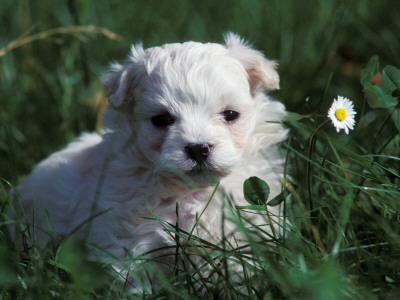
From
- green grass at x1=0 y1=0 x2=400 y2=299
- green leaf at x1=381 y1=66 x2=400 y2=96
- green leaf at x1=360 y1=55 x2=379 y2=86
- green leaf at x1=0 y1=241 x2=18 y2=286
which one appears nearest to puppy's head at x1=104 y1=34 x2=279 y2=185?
green grass at x1=0 y1=0 x2=400 y2=299

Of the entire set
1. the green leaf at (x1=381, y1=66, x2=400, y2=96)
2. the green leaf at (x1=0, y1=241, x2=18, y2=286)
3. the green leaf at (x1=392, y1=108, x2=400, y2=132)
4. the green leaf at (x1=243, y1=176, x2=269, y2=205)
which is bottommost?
the green leaf at (x1=0, y1=241, x2=18, y2=286)

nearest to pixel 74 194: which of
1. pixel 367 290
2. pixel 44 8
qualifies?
pixel 367 290

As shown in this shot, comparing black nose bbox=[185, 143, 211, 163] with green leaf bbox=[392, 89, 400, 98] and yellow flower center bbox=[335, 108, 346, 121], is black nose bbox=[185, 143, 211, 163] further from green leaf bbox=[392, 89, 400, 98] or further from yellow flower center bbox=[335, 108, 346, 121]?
green leaf bbox=[392, 89, 400, 98]

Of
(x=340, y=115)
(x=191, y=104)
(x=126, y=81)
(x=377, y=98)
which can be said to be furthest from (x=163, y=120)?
(x=377, y=98)

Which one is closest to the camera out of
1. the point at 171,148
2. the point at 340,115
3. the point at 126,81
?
the point at 340,115

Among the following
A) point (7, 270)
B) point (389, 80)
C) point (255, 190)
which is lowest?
point (7, 270)

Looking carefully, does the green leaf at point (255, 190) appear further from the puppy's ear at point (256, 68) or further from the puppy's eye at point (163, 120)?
the puppy's ear at point (256, 68)

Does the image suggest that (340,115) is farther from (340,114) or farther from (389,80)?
(389,80)
